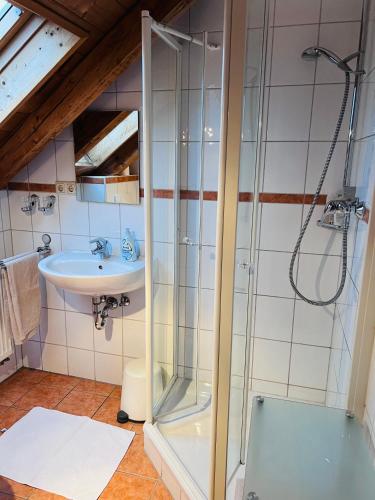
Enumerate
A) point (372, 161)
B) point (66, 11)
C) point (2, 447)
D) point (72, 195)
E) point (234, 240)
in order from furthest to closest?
point (72, 195), point (2, 447), point (66, 11), point (372, 161), point (234, 240)

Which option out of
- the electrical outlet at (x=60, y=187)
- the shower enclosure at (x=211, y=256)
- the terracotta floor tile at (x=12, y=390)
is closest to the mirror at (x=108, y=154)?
the electrical outlet at (x=60, y=187)

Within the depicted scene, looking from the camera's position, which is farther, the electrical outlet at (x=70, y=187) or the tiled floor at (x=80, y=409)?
the electrical outlet at (x=70, y=187)

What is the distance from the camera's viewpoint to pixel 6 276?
7.02 feet

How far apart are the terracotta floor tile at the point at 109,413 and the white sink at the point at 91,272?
30.6 inches

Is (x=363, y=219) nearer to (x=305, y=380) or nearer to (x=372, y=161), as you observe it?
(x=372, y=161)

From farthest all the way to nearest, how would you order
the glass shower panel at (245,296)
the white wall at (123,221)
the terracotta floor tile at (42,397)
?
the terracotta floor tile at (42,397) → the white wall at (123,221) → the glass shower panel at (245,296)

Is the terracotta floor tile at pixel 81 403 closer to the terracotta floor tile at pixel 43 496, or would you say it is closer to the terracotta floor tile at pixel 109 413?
the terracotta floor tile at pixel 109 413

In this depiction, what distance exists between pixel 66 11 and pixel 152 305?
133 cm

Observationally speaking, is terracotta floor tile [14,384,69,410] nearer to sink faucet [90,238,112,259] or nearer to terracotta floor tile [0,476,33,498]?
terracotta floor tile [0,476,33,498]

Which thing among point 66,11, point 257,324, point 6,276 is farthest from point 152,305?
point 66,11

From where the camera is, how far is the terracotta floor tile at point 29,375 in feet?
8.54

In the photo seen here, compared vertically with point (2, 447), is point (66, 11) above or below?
above

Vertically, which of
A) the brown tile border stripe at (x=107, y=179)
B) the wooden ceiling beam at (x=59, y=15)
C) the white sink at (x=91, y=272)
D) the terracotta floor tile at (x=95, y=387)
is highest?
the wooden ceiling beam at (x=59, y=15)

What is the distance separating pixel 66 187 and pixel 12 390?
1.38m
